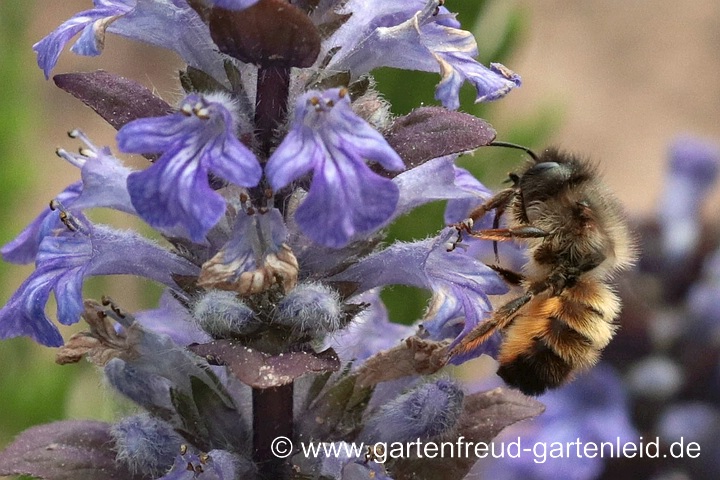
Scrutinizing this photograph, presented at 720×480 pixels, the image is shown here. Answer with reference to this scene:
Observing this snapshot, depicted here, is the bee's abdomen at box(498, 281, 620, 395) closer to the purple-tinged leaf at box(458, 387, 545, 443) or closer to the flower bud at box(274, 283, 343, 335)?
the purple-tinged leaf at box(458, 387, 545, 443)

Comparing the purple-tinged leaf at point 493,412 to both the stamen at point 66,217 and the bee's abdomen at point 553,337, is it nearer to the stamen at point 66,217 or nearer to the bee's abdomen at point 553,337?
the bee's abdomen at point 553,337

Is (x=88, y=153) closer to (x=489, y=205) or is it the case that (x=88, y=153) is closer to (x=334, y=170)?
(x=334, y=170)

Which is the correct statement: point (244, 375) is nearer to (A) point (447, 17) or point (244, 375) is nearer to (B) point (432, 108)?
(B) point (432, 108)

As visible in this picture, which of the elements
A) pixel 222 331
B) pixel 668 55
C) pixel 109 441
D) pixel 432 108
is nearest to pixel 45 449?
pixel 109 441

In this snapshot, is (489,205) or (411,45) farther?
(489,205)

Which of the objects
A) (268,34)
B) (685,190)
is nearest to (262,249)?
(268,34)

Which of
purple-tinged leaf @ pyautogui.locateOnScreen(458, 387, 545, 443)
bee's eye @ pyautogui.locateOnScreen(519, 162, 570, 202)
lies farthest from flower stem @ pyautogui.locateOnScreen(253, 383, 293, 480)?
bee's eye @ pyautogui.locateOnScreen(519, 162, 570, 202)
